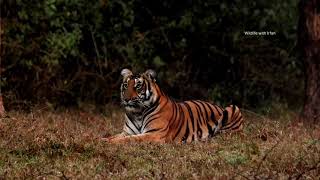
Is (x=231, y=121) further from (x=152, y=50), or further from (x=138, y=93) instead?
(x=152, y=50)

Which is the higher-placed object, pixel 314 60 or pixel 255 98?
pixel 314 60

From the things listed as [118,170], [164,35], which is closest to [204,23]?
[164,35]

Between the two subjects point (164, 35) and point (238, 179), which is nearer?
point (238, 179)

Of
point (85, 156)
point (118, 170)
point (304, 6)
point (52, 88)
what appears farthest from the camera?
point (52, 88)

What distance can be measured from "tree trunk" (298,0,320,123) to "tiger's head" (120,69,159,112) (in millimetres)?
2932

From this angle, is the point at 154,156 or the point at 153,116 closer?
the point at 154,156

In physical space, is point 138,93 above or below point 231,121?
above

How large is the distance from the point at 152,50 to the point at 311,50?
158 inches

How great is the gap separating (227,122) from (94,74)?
4.96 meters

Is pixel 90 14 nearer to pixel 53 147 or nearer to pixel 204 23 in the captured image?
pixel 204 23

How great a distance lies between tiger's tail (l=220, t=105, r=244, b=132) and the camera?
10695 millimetres

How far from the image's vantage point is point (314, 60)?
12695mm

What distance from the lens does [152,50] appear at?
15.8 m

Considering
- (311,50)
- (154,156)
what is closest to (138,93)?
(154,156)
